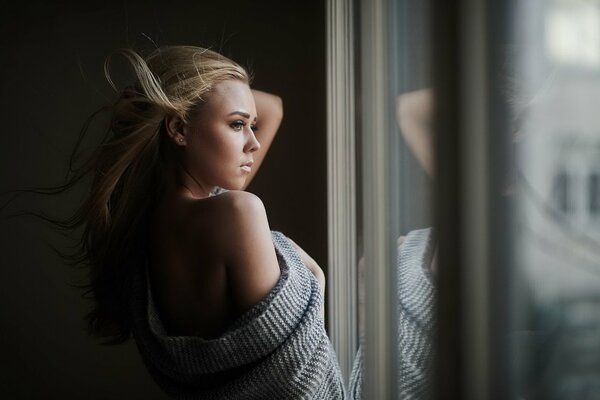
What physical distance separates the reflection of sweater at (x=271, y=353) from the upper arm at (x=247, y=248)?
23mm

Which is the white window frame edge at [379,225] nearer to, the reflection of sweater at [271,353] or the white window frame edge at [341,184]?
the reflection of sweater at [271,353]

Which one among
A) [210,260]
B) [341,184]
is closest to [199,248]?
[210,260]

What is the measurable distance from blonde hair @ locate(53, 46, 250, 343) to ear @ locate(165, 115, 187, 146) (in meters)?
0.01

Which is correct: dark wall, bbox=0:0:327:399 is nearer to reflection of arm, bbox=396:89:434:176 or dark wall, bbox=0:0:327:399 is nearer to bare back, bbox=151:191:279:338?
bare back, bbox=151:191:279:338

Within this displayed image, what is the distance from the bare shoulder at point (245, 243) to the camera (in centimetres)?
95

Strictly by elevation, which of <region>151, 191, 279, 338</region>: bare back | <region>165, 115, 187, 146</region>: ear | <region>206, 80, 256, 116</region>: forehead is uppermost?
→ <region>206, 80, 256, 116</region>: forehead

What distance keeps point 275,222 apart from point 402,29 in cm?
102

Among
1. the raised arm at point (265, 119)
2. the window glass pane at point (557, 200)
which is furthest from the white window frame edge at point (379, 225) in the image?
the raised arm at point (265, 119)

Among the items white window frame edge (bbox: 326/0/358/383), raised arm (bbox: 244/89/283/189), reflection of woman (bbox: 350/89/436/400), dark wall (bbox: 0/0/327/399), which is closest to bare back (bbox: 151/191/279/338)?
reflection of woman (bbox: 350/89/436/400)

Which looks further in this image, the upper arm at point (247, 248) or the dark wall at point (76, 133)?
the dark wall at point (76, 133)

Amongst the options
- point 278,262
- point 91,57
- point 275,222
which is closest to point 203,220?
point 278,262

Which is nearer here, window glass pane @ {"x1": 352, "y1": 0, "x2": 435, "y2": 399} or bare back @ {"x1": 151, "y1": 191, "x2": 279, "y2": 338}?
window glass pane @ {"x1": 352, "y1": 0, "x2": 435, "y2": 399}

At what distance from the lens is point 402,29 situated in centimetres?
81

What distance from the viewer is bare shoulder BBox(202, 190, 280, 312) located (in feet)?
3.11
